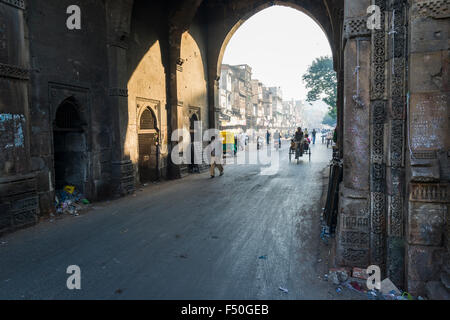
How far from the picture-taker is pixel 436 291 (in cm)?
307

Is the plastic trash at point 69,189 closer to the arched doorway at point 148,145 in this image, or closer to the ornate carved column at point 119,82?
the ornate carved column at point 119,82

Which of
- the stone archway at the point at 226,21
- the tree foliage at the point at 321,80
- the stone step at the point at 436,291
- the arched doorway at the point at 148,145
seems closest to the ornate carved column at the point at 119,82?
the arched doorway at the point at 148,145

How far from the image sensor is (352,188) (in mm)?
4008

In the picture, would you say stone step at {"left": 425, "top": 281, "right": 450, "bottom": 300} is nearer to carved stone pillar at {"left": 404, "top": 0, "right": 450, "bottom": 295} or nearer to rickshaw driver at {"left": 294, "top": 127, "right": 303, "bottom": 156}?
carved stone pillar at {"left": 404, "top": 0, "right": 450, "bottom": 295}

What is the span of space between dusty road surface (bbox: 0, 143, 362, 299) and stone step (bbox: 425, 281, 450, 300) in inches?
36.2

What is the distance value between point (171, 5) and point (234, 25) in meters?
4.05

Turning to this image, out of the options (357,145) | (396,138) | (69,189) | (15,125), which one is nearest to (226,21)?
(69,189)

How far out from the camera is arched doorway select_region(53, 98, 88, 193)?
804cm

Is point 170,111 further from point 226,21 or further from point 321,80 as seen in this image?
point 321,80

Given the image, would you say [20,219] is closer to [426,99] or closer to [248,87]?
[426,99]

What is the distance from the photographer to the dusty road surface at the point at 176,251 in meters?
3.57

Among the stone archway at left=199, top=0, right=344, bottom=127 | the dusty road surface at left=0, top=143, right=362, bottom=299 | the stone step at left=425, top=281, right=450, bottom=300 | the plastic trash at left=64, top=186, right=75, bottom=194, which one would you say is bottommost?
the dusty road surface at left=0, top=143, right=362, bottom=299

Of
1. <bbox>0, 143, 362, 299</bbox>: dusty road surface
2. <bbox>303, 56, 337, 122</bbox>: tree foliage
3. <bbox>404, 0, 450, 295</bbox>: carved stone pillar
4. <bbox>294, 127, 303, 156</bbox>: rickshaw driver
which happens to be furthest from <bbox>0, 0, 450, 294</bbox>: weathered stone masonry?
<bbox>303, 56, 337, 122</bbox>: tree foliage
